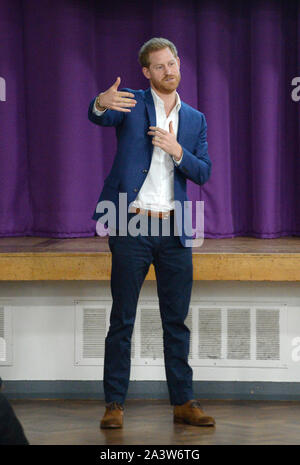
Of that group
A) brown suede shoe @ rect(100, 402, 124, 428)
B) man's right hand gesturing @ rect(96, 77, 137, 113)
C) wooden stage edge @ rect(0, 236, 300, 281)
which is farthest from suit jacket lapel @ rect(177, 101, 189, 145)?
brown suede shoe @ rect(100, 402, 124, 428)

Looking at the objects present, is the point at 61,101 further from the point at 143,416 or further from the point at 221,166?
the point at 143,416

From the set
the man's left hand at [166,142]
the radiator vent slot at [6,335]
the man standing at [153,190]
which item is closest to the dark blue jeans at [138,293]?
the man standing at [153,190]

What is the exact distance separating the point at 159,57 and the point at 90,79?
36.3 inches

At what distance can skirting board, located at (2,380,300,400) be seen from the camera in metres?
3.32

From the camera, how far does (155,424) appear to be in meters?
2.95

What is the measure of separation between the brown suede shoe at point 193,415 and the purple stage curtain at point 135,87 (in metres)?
0.96

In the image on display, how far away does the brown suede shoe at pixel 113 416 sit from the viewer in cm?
284

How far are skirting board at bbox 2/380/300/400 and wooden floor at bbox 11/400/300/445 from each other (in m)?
0.04

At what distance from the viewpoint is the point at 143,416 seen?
3.07 meters

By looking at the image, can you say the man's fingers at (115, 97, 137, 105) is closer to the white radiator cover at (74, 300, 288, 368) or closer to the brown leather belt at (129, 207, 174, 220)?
the brown leather belt at (129, 207, 174, 220)

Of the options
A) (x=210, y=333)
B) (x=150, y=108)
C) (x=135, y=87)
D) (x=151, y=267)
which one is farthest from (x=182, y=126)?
(x=210, y=333)

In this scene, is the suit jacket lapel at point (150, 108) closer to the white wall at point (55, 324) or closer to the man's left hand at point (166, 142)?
the man's left hand at point (166, 142)

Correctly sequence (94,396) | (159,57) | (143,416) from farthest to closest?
(94,396), (143,416), (159,57)

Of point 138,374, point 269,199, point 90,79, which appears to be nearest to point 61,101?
point 90,79
